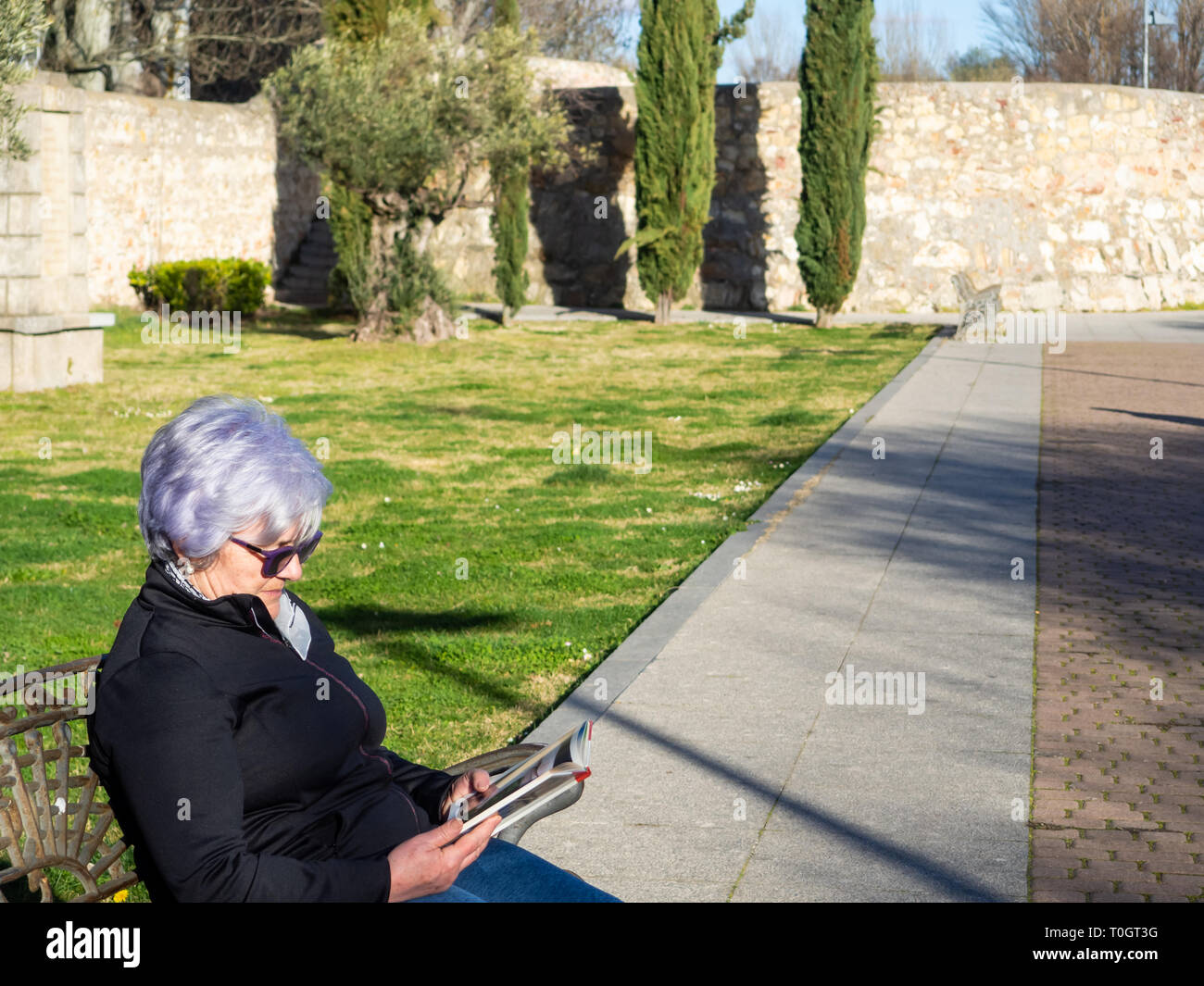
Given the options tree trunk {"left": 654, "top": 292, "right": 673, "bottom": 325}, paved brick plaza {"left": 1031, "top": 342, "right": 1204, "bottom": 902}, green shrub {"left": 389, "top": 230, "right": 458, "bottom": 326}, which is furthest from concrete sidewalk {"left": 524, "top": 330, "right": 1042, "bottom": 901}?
tree trunk {"left": 654, "top": 292, "right": 673, "bottom": 325}

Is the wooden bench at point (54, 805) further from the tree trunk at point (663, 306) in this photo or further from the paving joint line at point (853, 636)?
the tree trunk at point (663, 306)

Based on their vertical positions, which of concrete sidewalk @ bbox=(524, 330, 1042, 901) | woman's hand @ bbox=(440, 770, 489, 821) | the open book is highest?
the open book

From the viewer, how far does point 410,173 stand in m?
18.3

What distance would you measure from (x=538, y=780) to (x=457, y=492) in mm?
7261

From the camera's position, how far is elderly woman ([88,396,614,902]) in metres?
2.25

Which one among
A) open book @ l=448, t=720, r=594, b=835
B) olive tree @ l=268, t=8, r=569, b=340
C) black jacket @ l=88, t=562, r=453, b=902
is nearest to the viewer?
black jacket @ l=88, t=562, r=453, b=902

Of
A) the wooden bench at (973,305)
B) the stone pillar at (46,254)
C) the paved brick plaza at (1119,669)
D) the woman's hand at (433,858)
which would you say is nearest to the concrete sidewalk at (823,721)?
the paved brick plaza at (1119,669)

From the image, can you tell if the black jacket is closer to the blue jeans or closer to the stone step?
the blue jeans

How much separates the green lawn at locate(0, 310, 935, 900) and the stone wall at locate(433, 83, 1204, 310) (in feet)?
23.6

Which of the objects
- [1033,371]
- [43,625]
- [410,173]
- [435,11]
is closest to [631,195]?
[435,11]

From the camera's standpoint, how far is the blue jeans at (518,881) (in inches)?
105

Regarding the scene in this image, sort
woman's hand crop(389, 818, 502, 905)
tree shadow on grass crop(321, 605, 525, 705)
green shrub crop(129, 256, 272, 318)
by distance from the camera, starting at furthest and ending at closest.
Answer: green shrub crop(129, 256, 272, 318) → tree shadow on grass crop(321, 605, 525, 705) → woman's hand crop(389, 818, 502, 905)

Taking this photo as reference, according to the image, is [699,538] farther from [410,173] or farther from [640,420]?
[410,173]

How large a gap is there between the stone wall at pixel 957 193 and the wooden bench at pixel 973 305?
17.2 ft
